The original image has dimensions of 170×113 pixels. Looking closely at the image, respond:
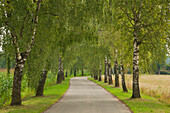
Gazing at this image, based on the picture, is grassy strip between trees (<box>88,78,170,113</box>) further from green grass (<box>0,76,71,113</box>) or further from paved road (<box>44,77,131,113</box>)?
green grass (<box>0,76,71,113</box>)

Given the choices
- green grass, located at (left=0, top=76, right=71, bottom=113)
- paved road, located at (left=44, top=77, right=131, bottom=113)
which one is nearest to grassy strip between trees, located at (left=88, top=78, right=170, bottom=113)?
paved road, located at (left=44, top=77, right=131, bottom=113)

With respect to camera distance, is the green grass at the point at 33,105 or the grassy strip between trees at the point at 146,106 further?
the grassy strip between trees at the point at 146,106

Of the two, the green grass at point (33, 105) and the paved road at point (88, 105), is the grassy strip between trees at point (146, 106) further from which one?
the green grass at point (33, 105)

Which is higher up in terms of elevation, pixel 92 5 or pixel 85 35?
pixel 92 5

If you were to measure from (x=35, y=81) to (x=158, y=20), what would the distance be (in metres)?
9.15

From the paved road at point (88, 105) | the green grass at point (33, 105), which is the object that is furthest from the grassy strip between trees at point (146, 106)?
the green grass at point (33, 105)

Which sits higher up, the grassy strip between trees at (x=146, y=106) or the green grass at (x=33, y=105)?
the green grass at (x=33, y=105)

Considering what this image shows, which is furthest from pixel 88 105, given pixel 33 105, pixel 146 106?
pixel 146 106

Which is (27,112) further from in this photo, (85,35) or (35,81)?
(85,35)

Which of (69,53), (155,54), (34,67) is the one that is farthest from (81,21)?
(69,53)

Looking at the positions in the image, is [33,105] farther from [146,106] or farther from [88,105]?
[146,106]

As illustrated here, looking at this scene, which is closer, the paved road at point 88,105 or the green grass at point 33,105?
the green grass at point 33,105

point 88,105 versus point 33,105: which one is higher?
point 33,105

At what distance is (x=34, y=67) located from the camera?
12320mm
